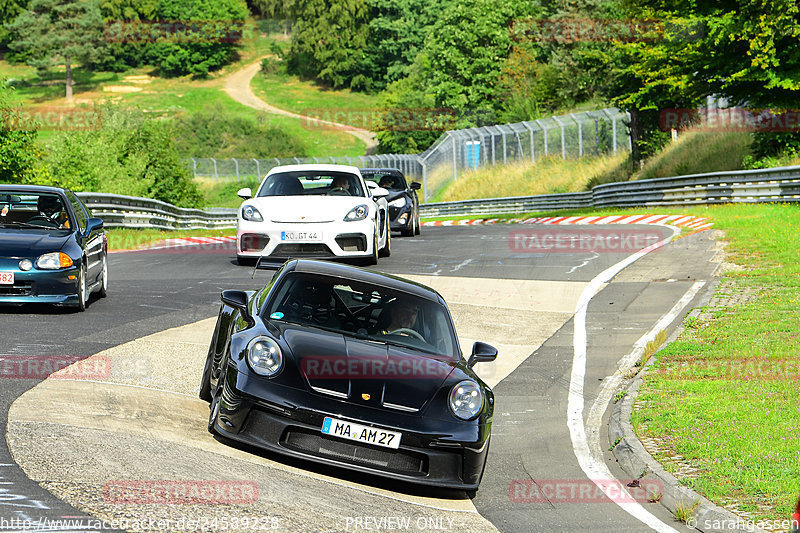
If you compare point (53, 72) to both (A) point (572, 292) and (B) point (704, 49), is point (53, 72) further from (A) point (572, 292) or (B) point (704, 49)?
(A) point (572, 292)

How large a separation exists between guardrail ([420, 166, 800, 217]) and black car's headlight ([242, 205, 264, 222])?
49.8 feet

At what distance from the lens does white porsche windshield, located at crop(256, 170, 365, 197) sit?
679 inches

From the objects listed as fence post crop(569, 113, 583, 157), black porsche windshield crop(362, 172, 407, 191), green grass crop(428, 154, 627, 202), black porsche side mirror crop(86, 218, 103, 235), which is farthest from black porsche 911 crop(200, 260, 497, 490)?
fence post crop(569, 113, 583, 157)

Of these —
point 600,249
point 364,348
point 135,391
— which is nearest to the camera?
point 364,348

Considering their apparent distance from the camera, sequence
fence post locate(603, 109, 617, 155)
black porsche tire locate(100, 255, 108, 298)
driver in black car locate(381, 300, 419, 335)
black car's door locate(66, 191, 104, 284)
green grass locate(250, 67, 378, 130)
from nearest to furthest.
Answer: driver in black car locate(381, 300, 419, 335) < black car's door locate(66, 191, 104, 284) < black porsche tire locate(100, 255, 108, 298) < fence post locate(603, 109, 617, 155) < green grass locate(250, 67, 378, 130)

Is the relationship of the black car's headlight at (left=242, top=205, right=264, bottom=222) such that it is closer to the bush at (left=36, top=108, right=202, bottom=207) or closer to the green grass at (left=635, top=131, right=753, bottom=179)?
the green grass at (left=635, top=131, right=753, bottom=179)

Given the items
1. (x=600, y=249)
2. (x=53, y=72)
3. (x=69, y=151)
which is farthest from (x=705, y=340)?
(x=53, y=72)

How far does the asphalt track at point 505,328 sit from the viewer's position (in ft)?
21.9

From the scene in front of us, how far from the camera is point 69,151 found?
40.5m

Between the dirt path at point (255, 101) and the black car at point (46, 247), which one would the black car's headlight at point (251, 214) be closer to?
the black car at point (46, 247)

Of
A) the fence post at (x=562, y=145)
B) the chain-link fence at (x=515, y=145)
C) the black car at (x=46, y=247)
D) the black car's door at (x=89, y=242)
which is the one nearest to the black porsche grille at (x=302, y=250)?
the black car's door at (x=89, y=242)

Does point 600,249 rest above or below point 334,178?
below

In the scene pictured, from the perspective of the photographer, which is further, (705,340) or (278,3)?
(278,3)

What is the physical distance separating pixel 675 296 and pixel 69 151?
30485 millimetres
